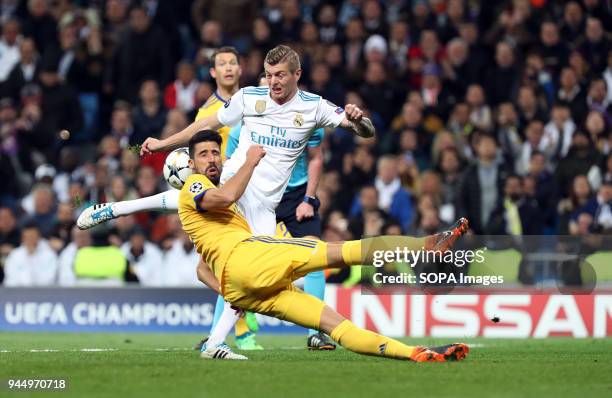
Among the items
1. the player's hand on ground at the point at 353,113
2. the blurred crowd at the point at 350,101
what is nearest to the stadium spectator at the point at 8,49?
the blurred crowd at the point at 350,101

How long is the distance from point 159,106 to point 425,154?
14.4 feet

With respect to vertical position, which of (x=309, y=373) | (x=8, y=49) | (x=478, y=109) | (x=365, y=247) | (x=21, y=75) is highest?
(x=8, y=49)

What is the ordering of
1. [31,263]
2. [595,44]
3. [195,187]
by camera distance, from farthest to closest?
[595,44] < [31,263] < [195,187]

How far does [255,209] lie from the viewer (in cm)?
1136

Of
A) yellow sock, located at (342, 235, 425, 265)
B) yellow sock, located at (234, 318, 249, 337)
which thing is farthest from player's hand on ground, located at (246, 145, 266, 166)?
yellow sock, located at (234, 318, 249, 337)

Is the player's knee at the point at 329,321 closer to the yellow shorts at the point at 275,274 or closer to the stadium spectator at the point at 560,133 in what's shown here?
the yellow shorts at the point at 275,274

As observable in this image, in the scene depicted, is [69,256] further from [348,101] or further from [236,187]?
[236,187]

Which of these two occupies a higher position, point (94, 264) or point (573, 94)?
point (573, 94)

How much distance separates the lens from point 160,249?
19000mm

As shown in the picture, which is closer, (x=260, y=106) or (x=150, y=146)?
(x=150, y=146)

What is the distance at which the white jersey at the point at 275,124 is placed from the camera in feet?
36.9

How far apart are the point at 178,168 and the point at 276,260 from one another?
7.84 feet

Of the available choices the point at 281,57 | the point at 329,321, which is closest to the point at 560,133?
the point at 281,57

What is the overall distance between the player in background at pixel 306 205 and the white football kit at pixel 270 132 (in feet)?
1.86
